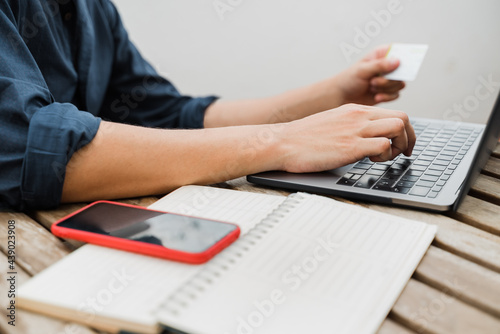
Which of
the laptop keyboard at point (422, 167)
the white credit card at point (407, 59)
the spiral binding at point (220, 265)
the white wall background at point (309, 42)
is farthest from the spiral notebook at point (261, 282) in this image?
the white wall background at point (309, 42)

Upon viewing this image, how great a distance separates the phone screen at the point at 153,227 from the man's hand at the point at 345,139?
239mm

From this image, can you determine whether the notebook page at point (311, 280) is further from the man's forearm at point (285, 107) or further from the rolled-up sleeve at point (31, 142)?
the man's forearm at point (285, 107)

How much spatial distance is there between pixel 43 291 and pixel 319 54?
1.89 meters

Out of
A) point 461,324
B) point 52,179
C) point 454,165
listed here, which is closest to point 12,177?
point 52,179

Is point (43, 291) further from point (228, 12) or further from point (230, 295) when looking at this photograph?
point (228, 12)

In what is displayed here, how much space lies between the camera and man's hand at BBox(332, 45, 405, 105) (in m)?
0.99

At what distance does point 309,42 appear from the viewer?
2090 mm

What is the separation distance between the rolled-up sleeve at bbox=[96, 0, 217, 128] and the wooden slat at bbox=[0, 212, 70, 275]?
0.61m

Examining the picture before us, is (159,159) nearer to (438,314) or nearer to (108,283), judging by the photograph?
(108,283)

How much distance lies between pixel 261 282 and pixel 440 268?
0.63 ft

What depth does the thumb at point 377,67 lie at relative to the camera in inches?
38.7

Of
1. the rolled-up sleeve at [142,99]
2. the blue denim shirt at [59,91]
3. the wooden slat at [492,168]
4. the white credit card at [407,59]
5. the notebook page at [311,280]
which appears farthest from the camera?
the rolled-up sleeve at [142,99]

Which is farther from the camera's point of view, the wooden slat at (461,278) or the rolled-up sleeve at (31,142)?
Result: the rolled-up sleeve at (31,142)

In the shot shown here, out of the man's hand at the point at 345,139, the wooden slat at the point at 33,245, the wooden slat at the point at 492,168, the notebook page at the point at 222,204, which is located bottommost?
the wooden slat at the point at 33,245
